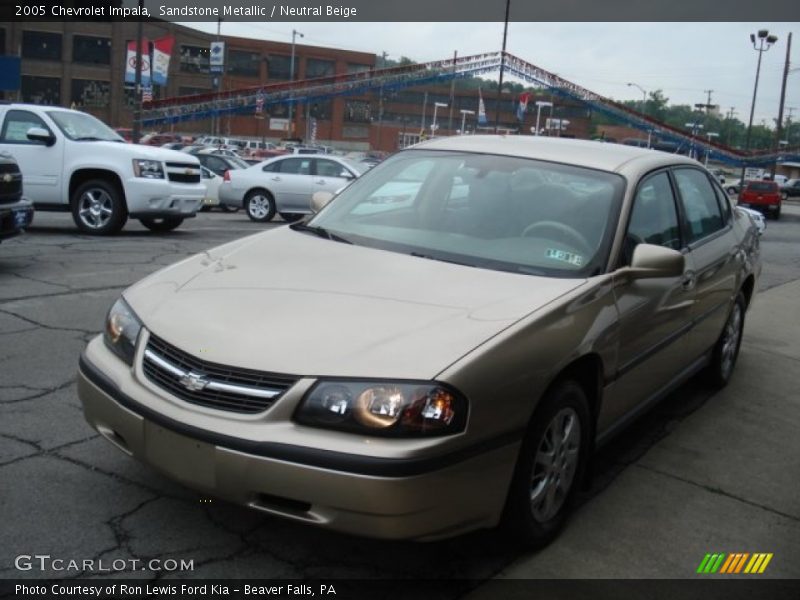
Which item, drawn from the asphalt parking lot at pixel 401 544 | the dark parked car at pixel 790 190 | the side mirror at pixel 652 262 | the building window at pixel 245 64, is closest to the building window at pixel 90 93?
the building window at pixel 245 64

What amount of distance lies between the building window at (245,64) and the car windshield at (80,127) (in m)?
76.9

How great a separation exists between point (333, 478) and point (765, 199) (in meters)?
37.9

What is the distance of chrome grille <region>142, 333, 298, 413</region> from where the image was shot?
2.76 m

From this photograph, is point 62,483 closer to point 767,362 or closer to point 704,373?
point 704,373

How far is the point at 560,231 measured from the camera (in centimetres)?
391

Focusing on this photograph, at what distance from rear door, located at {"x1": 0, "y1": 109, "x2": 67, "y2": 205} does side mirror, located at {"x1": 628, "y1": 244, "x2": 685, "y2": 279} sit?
9785 millimetres

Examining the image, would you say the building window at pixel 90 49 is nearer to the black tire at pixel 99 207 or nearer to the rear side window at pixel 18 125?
the rear side window at pixel 18 125

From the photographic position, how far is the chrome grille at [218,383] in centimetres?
276

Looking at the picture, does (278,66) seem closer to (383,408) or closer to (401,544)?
(401,544)

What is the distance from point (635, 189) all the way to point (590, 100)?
4435 centimetres

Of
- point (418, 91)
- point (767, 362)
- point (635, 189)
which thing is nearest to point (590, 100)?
point (767, 362)

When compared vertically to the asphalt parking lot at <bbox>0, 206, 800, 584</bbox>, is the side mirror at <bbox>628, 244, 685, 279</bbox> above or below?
above

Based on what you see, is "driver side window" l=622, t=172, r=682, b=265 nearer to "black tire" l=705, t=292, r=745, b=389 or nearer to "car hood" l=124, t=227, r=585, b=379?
"car hood" l=124, t=227, r=585, b=379

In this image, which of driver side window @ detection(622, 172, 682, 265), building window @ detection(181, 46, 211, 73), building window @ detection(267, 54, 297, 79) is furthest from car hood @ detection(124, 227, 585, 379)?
building window @ detection(267, 54, 297, 79)
